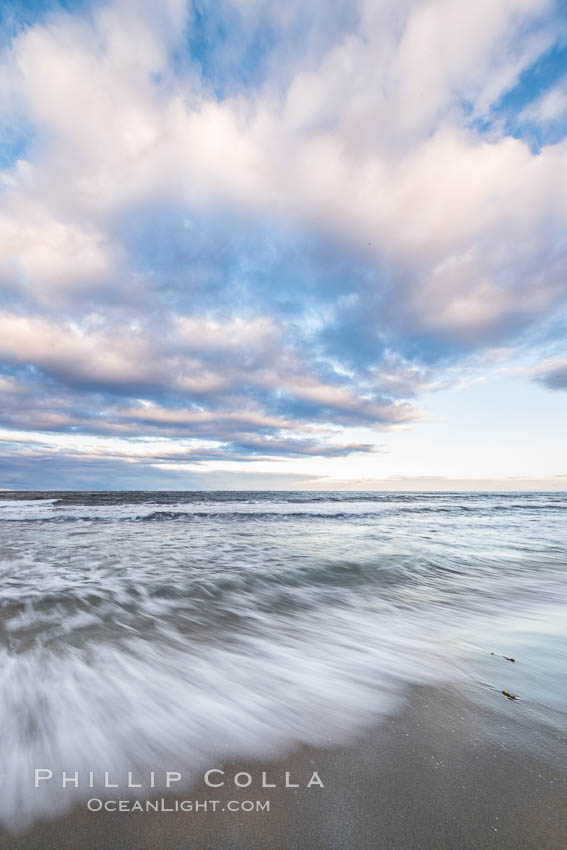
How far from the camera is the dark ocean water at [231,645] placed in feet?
6.98

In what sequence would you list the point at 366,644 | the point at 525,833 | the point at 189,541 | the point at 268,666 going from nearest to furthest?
1. the point at 525,833
2. the point at 268,666
3. the point at 366,644
4. the point at 189,541

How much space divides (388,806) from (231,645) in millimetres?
2275

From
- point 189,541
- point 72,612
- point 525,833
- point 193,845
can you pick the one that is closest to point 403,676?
point 525,833

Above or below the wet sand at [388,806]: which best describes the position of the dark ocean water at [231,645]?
below

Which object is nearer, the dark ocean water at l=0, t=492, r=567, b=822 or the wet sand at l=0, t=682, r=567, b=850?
the wet sand at l=0, t=682, r=567, b=850

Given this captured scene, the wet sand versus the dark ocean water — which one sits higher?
the wet sand

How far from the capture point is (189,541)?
9.91m

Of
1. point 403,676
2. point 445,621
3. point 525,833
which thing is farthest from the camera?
point 445,621

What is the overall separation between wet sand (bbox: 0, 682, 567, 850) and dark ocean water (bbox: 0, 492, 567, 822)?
226 mm

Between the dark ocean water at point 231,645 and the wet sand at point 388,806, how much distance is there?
226mm

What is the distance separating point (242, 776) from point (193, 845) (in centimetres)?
44

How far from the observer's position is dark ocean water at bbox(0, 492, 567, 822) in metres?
2.13

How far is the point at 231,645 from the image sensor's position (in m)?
3.54

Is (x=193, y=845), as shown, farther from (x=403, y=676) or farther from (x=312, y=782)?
(x=403, y=676)
